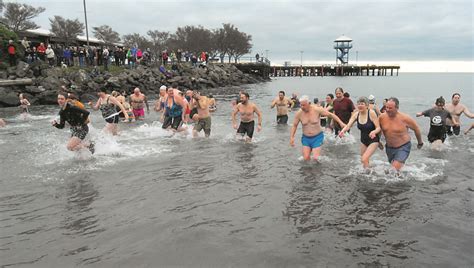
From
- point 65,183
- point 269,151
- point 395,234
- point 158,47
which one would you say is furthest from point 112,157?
point 158,47

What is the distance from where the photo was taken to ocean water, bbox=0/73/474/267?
4352 millimetres

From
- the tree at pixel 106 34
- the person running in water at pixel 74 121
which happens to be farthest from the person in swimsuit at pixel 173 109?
the tree at pixel 106 34

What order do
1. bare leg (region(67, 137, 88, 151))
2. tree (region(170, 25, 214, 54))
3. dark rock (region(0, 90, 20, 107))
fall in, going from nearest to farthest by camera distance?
bare leg (region(67, 137, 88, 151)) < dark rock (region(0, 90, 20, 107)) < tree (region(170, 25, 214, 54))

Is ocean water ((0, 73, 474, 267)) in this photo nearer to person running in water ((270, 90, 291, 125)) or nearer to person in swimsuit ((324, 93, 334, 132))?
person in swimsuit ((324, 93, 334, 132))

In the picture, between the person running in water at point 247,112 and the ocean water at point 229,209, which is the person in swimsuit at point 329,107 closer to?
the ocean water at point 229,209

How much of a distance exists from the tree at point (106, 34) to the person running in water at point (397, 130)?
5536 cm

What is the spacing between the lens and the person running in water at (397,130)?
21.6 ft

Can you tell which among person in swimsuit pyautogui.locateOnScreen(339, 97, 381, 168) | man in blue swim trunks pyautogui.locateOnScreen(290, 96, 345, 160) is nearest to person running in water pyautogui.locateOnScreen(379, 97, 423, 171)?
person in swimsuit pyautogui.locateOnScreen(339, 97, 381, 168)

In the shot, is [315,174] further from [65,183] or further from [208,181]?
[65,183]

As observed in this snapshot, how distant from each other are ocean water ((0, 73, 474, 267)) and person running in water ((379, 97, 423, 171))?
21.8 inches

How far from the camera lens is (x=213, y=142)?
11.0 meters

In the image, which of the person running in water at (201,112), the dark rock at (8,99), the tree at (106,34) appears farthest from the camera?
the tree at (106,34)

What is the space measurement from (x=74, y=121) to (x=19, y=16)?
1488 inches

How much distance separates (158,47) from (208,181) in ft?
193
